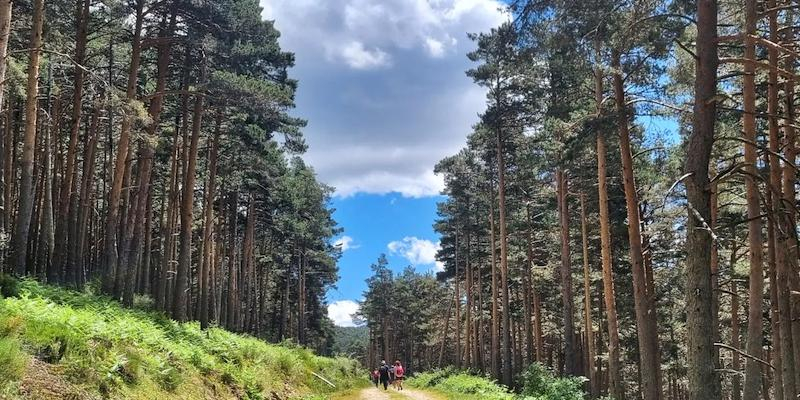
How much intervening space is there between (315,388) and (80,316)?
11.9 metres

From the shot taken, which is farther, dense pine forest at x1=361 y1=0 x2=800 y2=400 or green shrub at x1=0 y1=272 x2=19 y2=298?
green shrub at x1=0 y1=272 x2=19 y2=298

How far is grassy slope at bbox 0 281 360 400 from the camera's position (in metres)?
6.11

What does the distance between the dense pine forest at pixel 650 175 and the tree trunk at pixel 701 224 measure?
0.02m

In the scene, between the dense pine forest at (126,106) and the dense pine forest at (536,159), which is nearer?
the dense pine forest at (536,159)

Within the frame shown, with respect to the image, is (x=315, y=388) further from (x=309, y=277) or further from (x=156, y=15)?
(x=309, y=277)

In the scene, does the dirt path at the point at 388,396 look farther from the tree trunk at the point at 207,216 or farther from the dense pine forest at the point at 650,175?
the tree trunk at the point at 207,216

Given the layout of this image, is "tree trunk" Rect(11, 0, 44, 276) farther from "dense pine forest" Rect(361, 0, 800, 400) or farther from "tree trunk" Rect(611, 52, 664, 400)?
"tree trunk" Rect(611, 52, 664, 400)

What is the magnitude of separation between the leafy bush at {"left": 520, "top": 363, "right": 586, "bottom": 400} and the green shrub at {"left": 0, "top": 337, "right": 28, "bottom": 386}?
40.0 ft

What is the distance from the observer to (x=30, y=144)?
520 inches

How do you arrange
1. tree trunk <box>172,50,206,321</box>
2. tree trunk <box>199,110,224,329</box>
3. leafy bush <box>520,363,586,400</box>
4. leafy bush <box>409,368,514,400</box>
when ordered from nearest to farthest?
leafy bush <box>520,363,586,400</box> < tree trunk <box>172,50,206,321</box> < leafy bush <box>409,368,514,400</box> < tree trunk <box>199,110,224,329</box>

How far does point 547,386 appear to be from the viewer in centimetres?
1606

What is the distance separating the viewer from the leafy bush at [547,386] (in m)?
15.2

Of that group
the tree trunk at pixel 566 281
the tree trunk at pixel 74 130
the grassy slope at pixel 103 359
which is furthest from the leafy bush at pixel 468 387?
the tree trunk at pixel 74 130

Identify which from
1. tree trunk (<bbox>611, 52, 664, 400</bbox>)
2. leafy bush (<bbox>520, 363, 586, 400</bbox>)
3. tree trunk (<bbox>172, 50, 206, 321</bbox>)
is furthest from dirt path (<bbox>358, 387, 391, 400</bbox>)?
tree trunk (<bbox>611, 52, 664, 400</bbox>)
